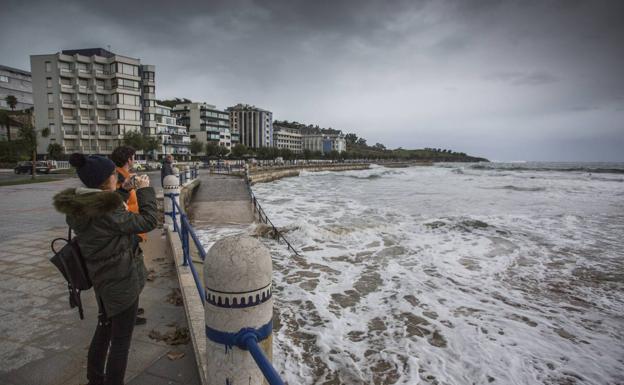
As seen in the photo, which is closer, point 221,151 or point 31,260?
point 31,260

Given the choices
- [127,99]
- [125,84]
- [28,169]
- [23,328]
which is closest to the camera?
[23,328]

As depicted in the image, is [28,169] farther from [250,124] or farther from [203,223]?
[250,124]

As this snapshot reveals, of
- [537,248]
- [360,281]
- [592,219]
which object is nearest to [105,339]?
[360,281]

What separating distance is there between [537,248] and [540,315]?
19.7ft

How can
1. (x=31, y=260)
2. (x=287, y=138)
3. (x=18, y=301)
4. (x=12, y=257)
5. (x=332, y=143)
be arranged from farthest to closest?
(x=332, y=143) < (x=287, y=138) < (x=12, y=257) < (x=31, y=260) < (x=18, y=301)

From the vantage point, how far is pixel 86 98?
53.4m

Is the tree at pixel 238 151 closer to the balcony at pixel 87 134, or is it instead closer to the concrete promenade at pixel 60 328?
the balcony at pixel 87 134

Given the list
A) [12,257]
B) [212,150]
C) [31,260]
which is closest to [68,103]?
[212,150]

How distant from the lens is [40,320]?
3.88 meters

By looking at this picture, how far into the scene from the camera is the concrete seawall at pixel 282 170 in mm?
40075

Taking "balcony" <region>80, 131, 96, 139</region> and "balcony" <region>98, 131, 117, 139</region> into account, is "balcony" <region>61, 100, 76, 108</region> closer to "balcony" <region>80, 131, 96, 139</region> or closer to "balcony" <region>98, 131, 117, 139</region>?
"balcony" <region>80, 131, 96, 139</region>

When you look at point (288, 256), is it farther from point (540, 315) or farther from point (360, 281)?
point (540, 315)

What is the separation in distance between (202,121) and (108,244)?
317 ft

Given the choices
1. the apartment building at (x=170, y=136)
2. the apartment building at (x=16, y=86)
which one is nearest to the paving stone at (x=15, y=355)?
the apartment building at (x=170, y=136)
